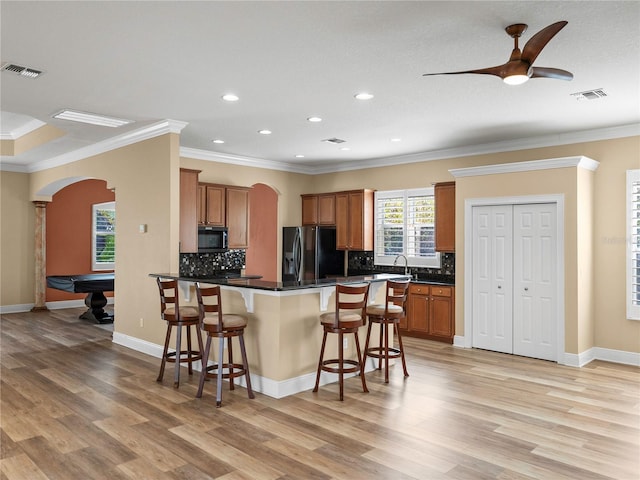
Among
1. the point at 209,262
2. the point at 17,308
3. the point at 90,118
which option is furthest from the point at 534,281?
the point at 17,308

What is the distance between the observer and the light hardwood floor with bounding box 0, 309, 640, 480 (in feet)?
10.0

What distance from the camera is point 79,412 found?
4.01 meters

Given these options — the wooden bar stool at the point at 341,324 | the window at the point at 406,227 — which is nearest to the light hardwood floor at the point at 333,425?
the wooden bar stool at the point at 341,324

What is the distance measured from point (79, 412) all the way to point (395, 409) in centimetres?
265

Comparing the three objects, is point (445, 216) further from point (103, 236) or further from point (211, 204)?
point (103, 236)

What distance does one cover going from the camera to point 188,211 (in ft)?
21.7

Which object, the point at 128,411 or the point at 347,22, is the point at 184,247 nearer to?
the point at 128,411

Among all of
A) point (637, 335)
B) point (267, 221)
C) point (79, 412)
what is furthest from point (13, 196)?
point (637, 335)

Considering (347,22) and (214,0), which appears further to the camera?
(347,22)

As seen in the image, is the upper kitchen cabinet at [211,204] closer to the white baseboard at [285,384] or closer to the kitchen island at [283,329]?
the kitchen island at [283,329]

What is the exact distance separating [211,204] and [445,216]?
351 centimetres

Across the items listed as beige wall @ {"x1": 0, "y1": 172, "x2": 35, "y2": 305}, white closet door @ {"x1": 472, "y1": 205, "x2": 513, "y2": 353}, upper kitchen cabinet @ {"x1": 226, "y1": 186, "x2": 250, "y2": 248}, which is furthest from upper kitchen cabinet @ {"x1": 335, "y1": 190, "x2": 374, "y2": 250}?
beige wall @ {"x1": 0, "y1": 172, "x2": 35, "y2": 305}

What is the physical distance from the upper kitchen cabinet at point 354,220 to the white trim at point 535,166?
6.35ft

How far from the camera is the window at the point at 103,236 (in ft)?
34.2
